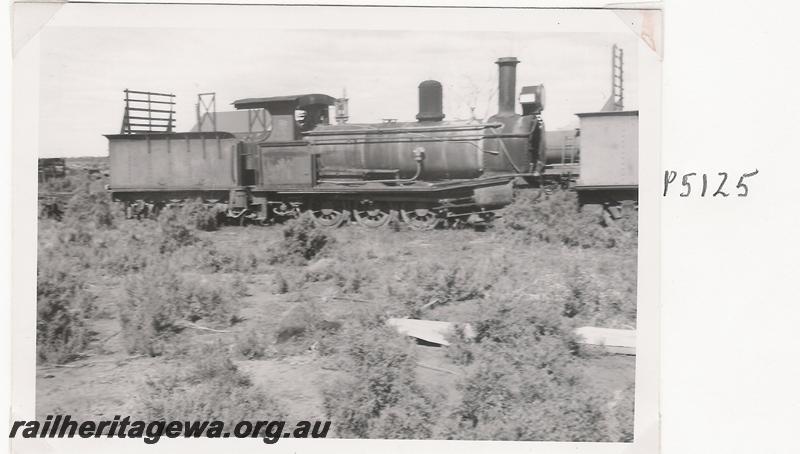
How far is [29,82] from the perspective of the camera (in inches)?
185

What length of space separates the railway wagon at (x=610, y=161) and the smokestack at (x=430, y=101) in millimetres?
1366

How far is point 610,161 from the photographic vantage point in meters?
6.27

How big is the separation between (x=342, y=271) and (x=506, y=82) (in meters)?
2.31

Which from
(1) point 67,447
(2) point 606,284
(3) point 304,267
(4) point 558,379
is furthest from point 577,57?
(1) point 67,447

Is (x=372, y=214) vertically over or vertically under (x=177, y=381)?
over

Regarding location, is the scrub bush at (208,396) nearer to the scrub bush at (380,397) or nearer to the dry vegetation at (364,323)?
the dry vegetation at (364,323)

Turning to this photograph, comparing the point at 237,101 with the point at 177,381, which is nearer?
the point at 177,381

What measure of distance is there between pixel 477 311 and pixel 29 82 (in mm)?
3950

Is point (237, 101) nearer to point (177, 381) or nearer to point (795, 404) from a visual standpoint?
point (177, 381)

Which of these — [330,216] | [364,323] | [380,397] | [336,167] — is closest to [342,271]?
[364,323]

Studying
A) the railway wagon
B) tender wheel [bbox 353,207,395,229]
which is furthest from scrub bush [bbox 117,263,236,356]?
the railway wagon

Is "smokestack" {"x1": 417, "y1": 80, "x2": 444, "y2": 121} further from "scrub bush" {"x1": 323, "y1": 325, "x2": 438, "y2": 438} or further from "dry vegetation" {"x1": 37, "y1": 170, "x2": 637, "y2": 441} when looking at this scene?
"scrub bush" {"x1": 323, "y1": 325, "x2": 438, "y2": 438}

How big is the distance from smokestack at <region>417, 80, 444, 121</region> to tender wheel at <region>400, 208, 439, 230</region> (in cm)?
111

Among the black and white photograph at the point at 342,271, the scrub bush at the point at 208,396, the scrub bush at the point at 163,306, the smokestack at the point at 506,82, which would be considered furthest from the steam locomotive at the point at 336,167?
the scrub bush at the point at 208,396
